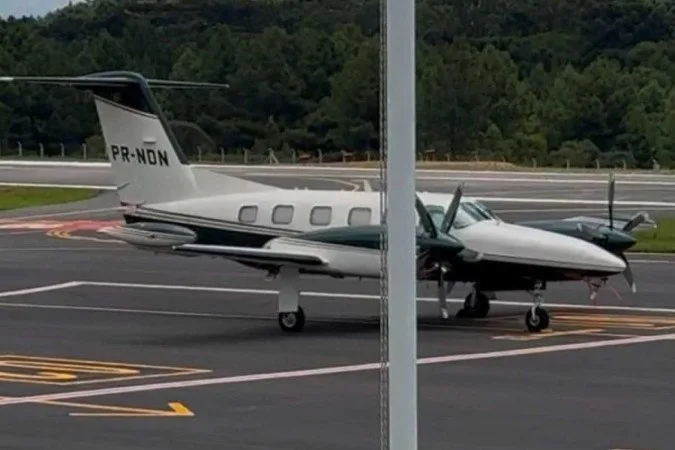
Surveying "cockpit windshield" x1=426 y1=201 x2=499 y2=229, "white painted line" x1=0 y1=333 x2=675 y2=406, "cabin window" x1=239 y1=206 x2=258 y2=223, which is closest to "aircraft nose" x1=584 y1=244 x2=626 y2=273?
"white painted line" x1=0 y1=333 x2=675 y2=406

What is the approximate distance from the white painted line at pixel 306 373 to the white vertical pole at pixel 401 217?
1146 centimetres

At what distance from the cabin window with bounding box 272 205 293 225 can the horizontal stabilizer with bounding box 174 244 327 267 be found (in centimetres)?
163

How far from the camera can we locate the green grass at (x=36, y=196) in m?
59.4

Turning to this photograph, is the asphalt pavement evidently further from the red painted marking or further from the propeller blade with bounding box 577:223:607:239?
the red painted marking

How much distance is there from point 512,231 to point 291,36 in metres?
71.6

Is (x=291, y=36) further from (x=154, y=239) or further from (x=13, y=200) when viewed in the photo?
(x=154, y=239)

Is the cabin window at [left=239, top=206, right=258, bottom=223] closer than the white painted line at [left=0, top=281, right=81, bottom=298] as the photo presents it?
Yes

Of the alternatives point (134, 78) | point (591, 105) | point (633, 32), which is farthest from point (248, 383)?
point (633, 32)

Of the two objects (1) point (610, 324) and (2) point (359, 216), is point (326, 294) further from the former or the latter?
(1) point (610, 324)

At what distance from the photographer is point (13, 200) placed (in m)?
61.2

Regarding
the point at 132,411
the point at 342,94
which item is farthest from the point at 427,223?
the point at 342,94

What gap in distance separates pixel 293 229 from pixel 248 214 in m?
0.88

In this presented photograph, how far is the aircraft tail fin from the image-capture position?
2567cm

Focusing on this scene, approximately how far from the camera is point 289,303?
2245 cm
